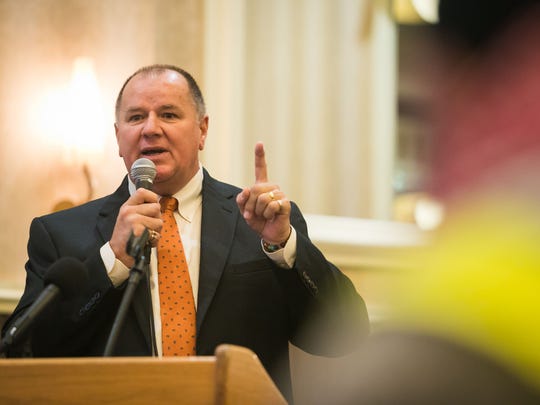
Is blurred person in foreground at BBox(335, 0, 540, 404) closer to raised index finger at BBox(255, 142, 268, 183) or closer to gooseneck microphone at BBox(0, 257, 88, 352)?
raised index finger at BBox(255, 142, 268, 183)

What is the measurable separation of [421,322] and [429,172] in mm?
762

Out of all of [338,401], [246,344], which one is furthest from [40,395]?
[338,401]

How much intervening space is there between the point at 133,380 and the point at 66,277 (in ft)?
1.15

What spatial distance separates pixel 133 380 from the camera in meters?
1.23

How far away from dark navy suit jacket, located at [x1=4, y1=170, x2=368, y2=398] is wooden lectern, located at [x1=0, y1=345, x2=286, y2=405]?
27.2 inches

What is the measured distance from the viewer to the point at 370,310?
2.89 m

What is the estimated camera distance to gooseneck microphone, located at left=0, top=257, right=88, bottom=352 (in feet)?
4.71

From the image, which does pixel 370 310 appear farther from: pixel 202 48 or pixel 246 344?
pixel 202 48

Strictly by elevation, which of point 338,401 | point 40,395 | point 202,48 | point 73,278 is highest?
point 202,48

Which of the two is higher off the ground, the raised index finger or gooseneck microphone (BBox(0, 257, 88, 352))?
the raised index finger

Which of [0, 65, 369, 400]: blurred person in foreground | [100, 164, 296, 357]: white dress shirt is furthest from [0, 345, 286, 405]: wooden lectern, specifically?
[100, 164, 296, 357]: white dress shirt

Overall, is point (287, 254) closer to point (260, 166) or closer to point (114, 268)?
point (260, 166)

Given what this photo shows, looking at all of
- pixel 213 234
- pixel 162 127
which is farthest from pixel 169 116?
pixel 213 234

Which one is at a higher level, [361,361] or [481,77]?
[481,77]
